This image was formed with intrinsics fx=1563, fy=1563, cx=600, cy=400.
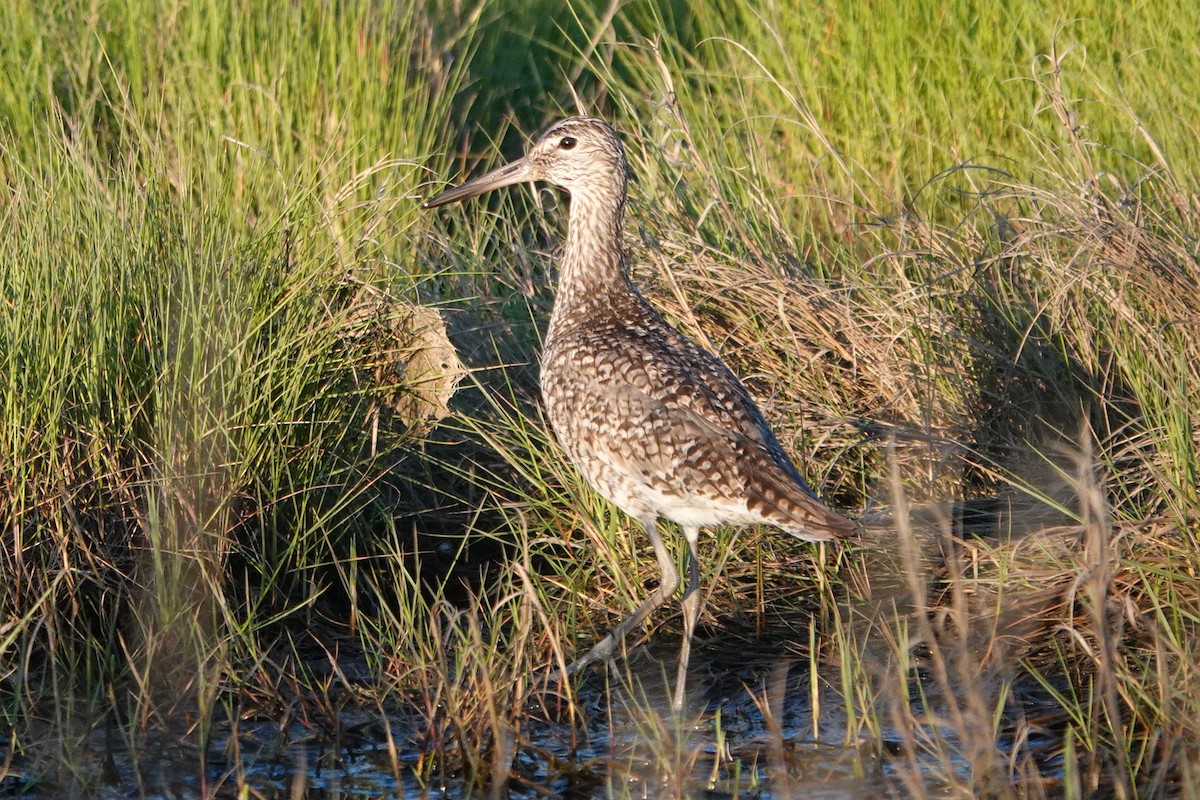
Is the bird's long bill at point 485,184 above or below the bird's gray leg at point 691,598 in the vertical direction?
above

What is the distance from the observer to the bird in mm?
4316

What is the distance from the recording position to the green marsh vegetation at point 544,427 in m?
4.04

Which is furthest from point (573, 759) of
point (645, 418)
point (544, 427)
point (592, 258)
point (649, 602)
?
point (592, 258)

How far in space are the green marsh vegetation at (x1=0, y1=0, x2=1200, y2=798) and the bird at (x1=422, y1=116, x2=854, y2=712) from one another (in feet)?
1.19

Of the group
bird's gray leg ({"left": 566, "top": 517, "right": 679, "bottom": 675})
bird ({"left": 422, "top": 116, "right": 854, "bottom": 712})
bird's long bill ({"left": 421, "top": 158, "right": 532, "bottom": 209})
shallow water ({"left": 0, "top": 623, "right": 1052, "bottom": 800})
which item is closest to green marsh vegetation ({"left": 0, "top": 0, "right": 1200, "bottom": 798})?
shallow water ({"left": 0, "top": 623, "right": 1052, "bottom": 800})

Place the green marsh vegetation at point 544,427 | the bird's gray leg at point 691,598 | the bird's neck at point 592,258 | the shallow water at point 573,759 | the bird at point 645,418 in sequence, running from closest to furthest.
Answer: the shallow water at point 573,759, the green marsh vegetation at point 544,427, the bird at point 645,418, the bird's gray leg at point 691,598, the bird's neck at point 592,258

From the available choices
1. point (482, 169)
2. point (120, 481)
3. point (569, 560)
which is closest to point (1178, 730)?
point (569, 560)

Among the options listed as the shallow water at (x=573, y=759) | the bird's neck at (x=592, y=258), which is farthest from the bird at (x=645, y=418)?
the shallow water at (x=573, y=759)

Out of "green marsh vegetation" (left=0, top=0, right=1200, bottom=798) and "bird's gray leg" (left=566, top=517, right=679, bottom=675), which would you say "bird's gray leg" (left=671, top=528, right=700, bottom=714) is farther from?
"green marsh vegetation" (left=0, top=0, right=1200, bottom=798)

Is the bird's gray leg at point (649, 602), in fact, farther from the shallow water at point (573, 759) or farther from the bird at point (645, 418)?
the shallow water at point (573, 759)

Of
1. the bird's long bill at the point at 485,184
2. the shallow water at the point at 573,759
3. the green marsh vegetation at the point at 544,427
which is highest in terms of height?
the bird's long bill at the point at 485,184

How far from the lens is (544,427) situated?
531cm

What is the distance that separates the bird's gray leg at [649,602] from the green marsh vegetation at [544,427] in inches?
4.8

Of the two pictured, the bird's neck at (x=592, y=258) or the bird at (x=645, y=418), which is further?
the bird's neck at (x=592, y=258)
